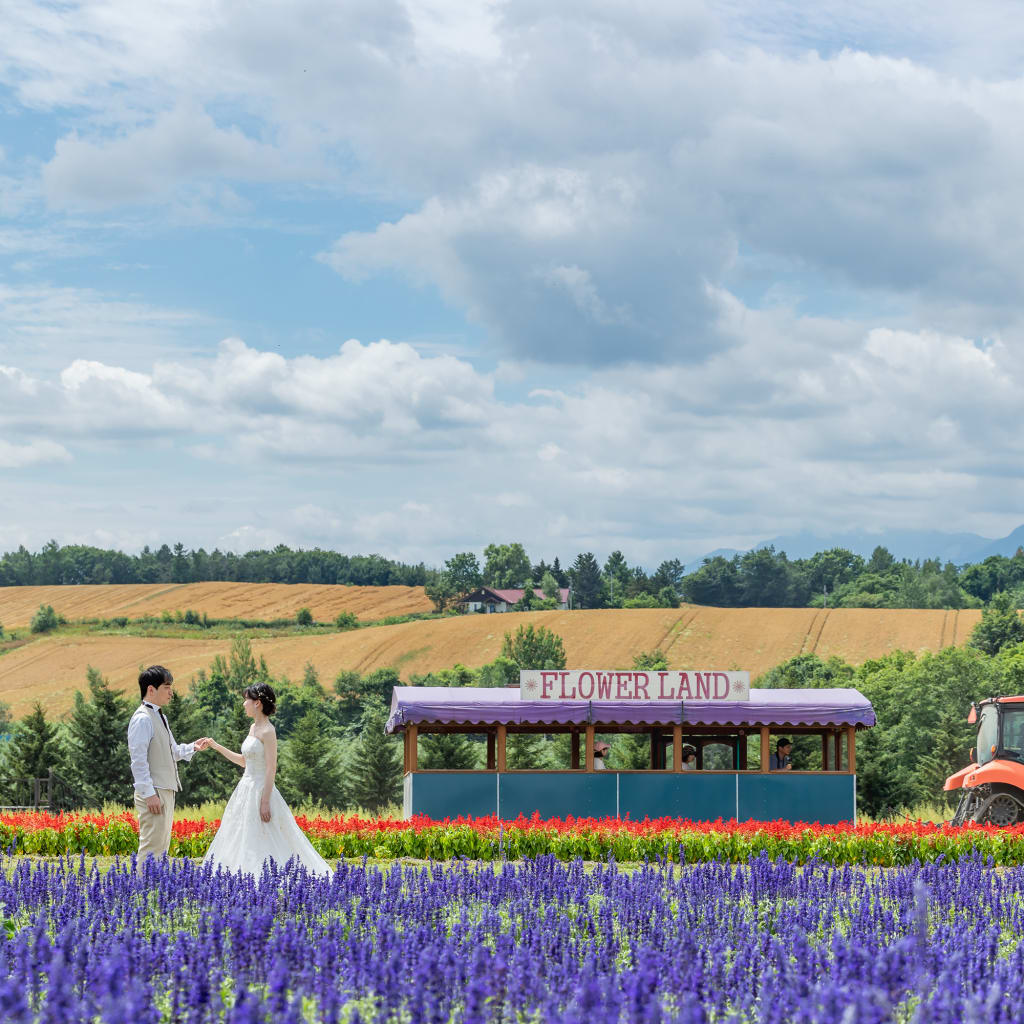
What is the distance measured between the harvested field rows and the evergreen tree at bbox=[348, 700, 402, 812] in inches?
2970

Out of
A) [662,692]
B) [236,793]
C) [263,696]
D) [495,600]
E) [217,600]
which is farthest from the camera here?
[495,600]

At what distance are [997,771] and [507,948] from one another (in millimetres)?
17876

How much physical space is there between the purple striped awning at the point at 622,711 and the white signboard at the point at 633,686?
0.09 meters

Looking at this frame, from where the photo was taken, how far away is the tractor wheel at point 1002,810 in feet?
71.4

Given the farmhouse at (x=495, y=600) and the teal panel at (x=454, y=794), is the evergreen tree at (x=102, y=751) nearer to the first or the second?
the teal panel at (x=454, y=794)

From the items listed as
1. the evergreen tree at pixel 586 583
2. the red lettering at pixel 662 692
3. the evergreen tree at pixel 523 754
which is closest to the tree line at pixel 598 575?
the evergreen tree at pixel 586 583

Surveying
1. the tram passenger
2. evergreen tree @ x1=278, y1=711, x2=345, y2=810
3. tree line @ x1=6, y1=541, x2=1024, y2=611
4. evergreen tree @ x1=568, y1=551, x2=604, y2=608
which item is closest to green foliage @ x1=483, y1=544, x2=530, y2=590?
tree line @ x1=6, y1=541, x2=1024, y2=611

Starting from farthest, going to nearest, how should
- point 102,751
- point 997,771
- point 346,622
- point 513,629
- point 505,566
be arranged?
point 505,566, point 346,622, point 513,629, point 102,751, point 997,771

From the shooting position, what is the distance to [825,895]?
10.1 m

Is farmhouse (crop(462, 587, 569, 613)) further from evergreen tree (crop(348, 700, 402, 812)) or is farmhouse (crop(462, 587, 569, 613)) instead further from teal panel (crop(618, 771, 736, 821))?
teal panel (crop(618, 771, 736, 821))

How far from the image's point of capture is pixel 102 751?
35.9 metres

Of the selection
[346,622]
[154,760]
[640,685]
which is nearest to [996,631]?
[346,622]

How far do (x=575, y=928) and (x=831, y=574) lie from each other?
13745 centimetres

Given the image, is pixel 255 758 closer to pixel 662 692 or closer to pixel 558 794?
pixel 558 794
